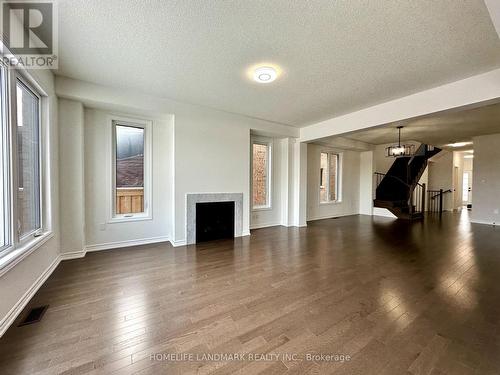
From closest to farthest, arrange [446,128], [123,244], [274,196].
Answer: [123,244] < [446,128] < [274,196]

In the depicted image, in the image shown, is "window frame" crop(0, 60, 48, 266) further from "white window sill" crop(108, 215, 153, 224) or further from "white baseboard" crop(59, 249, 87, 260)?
"white window sill" crop(108, 215, 153, 224)

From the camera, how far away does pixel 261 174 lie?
6133 millimetres

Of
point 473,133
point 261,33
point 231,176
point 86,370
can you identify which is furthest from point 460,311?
point 473,133

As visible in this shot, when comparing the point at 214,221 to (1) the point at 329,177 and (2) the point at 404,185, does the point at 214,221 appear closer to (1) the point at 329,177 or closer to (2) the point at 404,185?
(1) the point at 329,177

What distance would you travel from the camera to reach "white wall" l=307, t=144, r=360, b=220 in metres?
7.31

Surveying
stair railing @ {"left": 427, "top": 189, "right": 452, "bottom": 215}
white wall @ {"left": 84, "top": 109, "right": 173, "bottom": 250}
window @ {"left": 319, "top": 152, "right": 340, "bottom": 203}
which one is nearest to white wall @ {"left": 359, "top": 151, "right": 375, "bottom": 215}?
window @ {"left": 319, "top": 152, "right": 340, "bottom": 203}

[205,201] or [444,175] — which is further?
[444,175]

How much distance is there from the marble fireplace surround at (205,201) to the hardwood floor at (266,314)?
0.58 meters

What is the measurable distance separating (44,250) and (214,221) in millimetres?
2813

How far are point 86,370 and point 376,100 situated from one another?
Answer: 5.19m

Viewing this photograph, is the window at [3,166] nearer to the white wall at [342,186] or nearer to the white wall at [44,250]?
the white wall at [44,250]

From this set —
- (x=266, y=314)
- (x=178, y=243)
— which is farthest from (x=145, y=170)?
(x=266, y=314)

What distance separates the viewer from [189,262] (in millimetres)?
3465

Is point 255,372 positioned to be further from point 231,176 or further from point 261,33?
point 231,176
